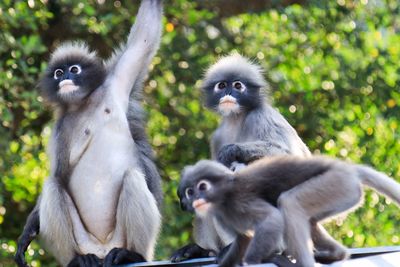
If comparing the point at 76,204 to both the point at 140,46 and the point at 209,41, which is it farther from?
the point at 209,41

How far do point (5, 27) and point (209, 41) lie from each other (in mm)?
1902

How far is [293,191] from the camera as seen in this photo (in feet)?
17.8

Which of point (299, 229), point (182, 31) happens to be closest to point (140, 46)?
point (299, 229)

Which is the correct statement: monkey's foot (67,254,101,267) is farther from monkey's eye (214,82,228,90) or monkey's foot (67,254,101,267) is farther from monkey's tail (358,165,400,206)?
monkey's tail (358,165,400,206)

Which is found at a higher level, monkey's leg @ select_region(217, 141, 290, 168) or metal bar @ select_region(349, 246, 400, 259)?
monkey's leg @ select_region(217, 141, 290, 168)

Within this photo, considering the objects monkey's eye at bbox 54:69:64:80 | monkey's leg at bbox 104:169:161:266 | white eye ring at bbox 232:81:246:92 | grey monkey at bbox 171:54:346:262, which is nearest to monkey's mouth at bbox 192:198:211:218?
grey monkey at bbox 171:54:346:262

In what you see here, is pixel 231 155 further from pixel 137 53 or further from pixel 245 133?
pixel 137 53

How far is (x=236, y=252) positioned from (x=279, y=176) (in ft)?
1.58

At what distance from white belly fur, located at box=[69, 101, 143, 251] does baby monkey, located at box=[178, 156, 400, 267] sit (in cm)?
139

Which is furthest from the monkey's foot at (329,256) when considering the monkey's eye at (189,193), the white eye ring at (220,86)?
the white eye ring at (220,86)

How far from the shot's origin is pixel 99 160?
23.1 ft

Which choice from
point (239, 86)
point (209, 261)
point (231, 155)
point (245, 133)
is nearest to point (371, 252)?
point (209, 261)

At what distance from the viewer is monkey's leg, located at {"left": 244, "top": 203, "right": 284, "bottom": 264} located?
5316 mm

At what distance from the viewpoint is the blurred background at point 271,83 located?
976 cm
